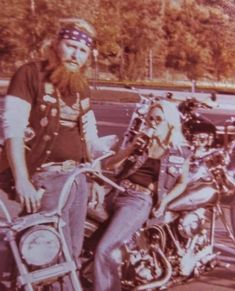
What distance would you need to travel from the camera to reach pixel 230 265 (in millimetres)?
4051

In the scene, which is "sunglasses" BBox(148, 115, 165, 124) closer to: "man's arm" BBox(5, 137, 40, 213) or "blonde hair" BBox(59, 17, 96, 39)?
"blonde hair" BBox(59, 17, 96, 39)

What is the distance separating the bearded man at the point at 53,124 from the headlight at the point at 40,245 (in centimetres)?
11

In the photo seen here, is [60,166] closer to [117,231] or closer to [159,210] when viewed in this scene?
[117,231]

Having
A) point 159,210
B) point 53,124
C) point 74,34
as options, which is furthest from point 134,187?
point 74,34

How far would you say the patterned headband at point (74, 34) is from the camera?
3123 millimetres

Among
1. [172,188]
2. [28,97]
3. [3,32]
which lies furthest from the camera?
[172,188]

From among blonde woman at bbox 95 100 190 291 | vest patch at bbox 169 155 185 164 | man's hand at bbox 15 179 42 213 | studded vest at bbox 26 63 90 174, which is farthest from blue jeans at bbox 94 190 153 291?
studded vest at bbox 26 63 90 174

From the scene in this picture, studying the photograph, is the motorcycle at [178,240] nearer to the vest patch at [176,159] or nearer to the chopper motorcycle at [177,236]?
the chopper motorcycle at [177,236]

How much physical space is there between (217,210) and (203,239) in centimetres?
18

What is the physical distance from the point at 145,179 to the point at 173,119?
340mm

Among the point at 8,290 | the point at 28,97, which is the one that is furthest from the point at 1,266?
the point at 28,97

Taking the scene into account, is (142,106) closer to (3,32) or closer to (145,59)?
(145,59)

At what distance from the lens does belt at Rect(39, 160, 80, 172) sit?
3.17 metres

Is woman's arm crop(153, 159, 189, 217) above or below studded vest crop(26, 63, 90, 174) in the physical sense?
below
